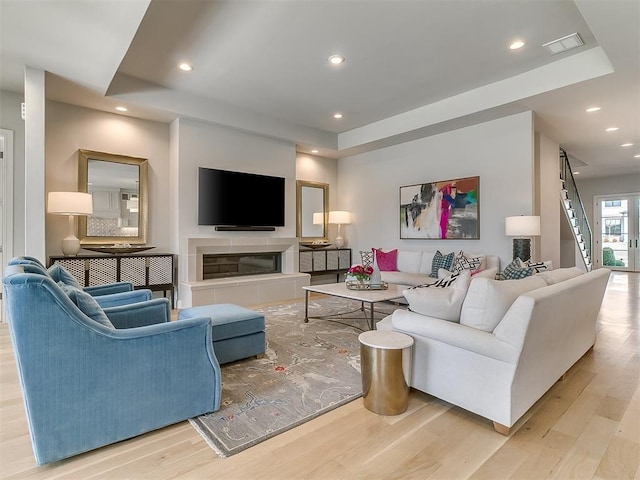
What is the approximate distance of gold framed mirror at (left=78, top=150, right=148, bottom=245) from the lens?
466cm

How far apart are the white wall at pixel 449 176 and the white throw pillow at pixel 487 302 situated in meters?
3.34

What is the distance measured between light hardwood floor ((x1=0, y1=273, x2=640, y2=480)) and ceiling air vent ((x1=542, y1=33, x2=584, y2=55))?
3.18 m

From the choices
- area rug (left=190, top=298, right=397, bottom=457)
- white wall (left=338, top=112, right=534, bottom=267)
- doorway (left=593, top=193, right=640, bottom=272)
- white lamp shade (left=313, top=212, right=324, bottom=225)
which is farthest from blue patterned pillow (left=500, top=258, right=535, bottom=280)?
doorway (left=593, top=193, right=640, bottom=272)

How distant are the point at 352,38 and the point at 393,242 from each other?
3.88 metres

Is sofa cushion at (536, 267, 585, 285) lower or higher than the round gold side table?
higher

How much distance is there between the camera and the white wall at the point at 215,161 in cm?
508

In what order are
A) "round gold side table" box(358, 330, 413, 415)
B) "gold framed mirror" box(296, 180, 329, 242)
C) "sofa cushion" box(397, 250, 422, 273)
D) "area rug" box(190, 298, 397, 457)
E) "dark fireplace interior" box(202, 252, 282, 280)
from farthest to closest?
"gold framed mirror" box(296, 180, 329, 242) < "sofa cushion" box(397, 250, 422, 273) < "dark fireplace interior" box(202, 252, 282, 280) < "round gold side table" box(358, 330, 413, 415) < "area rug" box(190, 298, 397, 457)

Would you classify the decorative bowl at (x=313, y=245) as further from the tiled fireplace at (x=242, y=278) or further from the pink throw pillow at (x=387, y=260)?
the pink throw pillow at (x=387, y=260)

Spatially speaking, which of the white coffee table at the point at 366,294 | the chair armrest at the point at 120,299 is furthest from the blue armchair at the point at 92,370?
the white coffee table at the point at 366,294

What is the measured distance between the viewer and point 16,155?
4234 mm

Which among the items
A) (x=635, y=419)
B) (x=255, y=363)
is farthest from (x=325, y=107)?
(x=635, y=419)

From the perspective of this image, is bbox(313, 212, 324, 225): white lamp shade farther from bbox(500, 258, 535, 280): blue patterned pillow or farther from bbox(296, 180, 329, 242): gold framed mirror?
bbox(500, 258, 535, 280): blue patterned pillow

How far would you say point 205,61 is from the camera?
3.87 metres

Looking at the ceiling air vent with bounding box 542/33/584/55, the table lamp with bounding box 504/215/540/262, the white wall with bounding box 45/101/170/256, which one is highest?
the ceiling air vent with bounding box 542/33/584/55
